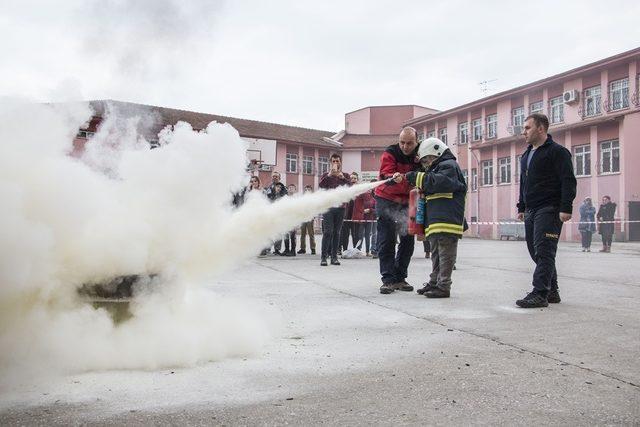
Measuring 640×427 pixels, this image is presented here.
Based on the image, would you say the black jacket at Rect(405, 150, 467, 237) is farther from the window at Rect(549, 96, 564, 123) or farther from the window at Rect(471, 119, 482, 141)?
the window at Rect(471, 119, 482, 141)

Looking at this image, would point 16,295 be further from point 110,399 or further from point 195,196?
point 195,196

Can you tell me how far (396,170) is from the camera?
6.48 meters

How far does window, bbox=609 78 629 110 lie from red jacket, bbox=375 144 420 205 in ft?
79.3

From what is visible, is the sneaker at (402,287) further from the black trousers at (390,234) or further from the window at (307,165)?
the window at (307,165)

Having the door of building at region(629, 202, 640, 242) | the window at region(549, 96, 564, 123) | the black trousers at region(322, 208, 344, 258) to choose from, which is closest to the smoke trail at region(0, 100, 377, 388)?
the black trousers at region(322, 208, 344, 258)

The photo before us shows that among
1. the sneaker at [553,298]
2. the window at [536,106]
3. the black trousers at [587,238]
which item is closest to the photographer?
the sneaker at [553,298]

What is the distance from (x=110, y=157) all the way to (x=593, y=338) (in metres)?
3.70

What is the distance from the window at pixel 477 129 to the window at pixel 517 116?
3042 mm

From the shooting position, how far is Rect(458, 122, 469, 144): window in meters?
36.7

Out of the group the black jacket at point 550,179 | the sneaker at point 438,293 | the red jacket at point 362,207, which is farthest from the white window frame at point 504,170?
the sneaker at point 438,293

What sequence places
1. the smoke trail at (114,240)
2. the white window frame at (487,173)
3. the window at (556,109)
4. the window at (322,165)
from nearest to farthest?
the smoke trail at (114,240)
the window at (556,109)
the white window frame at (487,173)
the window at (322,165)

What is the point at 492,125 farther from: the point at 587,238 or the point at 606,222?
the point at 587,238

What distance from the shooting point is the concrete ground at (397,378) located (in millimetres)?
2402

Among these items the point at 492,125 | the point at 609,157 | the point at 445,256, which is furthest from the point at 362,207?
the point at 492,125
